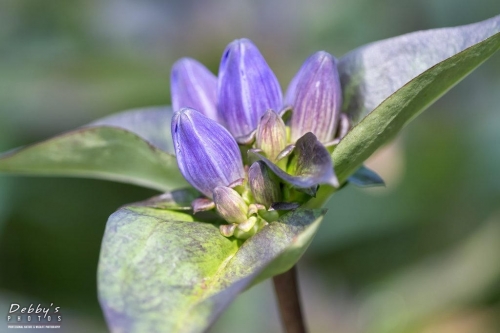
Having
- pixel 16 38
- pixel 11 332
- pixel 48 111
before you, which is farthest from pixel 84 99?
pixel 11 332

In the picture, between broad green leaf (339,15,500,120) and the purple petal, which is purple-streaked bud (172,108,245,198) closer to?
the purple petal

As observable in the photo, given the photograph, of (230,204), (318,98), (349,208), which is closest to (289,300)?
(230,204)

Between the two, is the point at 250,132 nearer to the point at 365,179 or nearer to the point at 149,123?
the point at 365,179

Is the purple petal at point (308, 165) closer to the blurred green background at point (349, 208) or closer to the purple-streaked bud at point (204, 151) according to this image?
the purple-streaked bud at point (204, 151)

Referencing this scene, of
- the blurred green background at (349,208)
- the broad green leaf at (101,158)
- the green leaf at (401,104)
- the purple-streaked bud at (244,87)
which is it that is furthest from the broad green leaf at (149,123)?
the blurred green background at (349,208)

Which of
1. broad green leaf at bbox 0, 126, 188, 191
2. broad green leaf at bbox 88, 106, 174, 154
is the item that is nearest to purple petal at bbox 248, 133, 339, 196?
broad green leaf at bbox 0, 126, 188, 191
